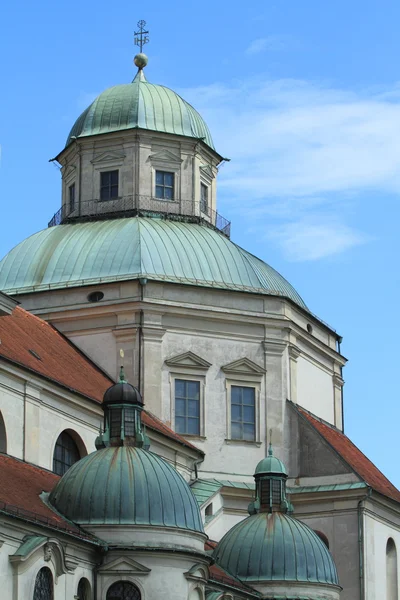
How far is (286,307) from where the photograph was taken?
6184 centimetres

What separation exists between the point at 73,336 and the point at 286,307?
767 centimetres

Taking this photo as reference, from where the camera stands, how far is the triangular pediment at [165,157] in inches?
2579

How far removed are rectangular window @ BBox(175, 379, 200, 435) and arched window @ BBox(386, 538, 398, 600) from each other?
816cm

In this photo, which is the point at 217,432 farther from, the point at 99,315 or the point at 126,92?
the point at 126,92

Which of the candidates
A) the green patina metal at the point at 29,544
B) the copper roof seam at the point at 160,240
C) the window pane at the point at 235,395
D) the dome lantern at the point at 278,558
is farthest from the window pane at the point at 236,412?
the green patina metal at the point at 29,544

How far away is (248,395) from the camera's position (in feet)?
200

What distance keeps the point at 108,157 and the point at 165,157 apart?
2.15 m

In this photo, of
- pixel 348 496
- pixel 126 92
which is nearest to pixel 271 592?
pixel 348 496

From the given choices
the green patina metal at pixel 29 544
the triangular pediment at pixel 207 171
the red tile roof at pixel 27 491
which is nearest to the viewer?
the green patina metal at pixel 29 544

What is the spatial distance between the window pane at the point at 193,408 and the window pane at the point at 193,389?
0.21 m

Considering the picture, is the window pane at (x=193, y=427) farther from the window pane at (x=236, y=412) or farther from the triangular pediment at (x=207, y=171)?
the triangular pediment at (x=207, y=171)

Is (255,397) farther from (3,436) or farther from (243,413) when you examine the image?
(3,436)

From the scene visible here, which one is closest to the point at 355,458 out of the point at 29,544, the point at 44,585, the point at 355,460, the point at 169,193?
the point at 355,460

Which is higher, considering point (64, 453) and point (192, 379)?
point (192, 379)
